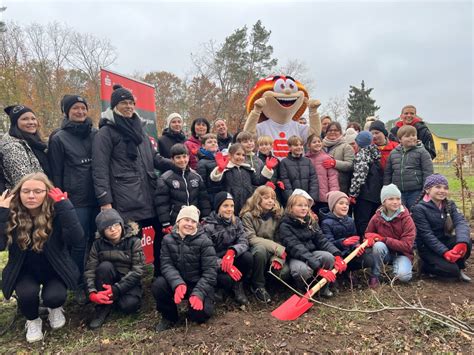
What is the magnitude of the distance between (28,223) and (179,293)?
1.60 m

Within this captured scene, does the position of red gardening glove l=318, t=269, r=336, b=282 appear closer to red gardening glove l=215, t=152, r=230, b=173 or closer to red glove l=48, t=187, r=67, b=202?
red gardening glove l=215, t=152, r=230, b=173

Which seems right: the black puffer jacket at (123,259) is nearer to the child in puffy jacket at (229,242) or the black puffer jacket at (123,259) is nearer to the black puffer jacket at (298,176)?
the child in puffy jacket at (229,242)

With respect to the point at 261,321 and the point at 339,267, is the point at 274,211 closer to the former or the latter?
the point at 339,267

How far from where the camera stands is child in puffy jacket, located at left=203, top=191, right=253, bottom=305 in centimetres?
383

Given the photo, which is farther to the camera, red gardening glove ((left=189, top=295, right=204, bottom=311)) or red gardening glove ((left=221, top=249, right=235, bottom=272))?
red gardening glove ((left=221, top=249, right=235, bottom=272))

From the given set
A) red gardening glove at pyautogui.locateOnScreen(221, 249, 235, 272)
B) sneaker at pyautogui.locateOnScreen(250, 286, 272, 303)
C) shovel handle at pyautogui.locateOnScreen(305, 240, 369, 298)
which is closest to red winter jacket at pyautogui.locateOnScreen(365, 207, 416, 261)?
shovel handle at pyautogui.locateOnScreen(305, 240, 369, 298)

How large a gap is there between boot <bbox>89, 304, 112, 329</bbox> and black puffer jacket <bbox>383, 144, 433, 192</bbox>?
157 inches

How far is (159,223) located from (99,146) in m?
1.20

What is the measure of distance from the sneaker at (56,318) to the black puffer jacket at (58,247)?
0.97 ft

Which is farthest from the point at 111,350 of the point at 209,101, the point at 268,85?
the point at 209,101

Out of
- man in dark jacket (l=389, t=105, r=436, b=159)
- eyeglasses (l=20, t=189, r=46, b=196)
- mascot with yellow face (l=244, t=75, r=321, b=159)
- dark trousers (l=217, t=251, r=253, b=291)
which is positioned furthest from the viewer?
mascot with yellow face (l=244, t=75, r=321, b=159)

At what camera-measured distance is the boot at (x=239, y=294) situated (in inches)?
154

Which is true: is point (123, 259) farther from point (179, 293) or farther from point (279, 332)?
point (279, 332)

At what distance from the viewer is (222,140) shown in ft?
19.0
